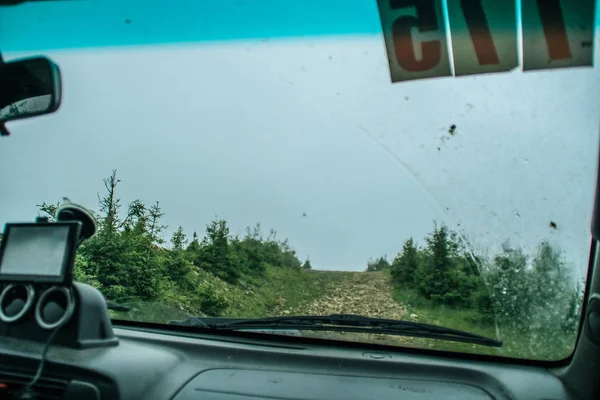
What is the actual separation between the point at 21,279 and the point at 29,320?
237mm

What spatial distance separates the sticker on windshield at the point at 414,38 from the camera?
3070 millimetres

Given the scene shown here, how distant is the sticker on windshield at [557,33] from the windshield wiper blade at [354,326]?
1.55 m

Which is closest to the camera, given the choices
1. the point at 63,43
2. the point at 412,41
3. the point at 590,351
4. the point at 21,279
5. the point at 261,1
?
the point at 590,351

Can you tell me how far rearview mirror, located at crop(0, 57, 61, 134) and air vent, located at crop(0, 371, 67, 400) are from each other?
5.14 ft

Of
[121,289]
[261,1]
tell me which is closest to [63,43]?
[261,1]

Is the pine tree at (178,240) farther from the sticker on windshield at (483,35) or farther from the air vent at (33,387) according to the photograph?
the sticker on windshield at (483,35)

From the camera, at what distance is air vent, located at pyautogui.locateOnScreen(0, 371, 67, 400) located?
259 cm

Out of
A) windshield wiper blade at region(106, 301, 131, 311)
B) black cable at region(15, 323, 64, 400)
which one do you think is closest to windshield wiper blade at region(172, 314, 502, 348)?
windshield wiper blade at region(106, 301, 131, 311)

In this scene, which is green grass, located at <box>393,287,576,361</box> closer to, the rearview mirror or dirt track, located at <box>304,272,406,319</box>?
dirt track, located at <box>304,272,406,319</box>

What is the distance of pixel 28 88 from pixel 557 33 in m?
3.20

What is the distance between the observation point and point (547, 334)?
9.37ft

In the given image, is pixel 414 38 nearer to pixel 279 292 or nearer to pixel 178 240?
pixel 279 292

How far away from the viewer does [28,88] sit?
11.0ft

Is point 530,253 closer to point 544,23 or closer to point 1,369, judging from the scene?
point 544,23
